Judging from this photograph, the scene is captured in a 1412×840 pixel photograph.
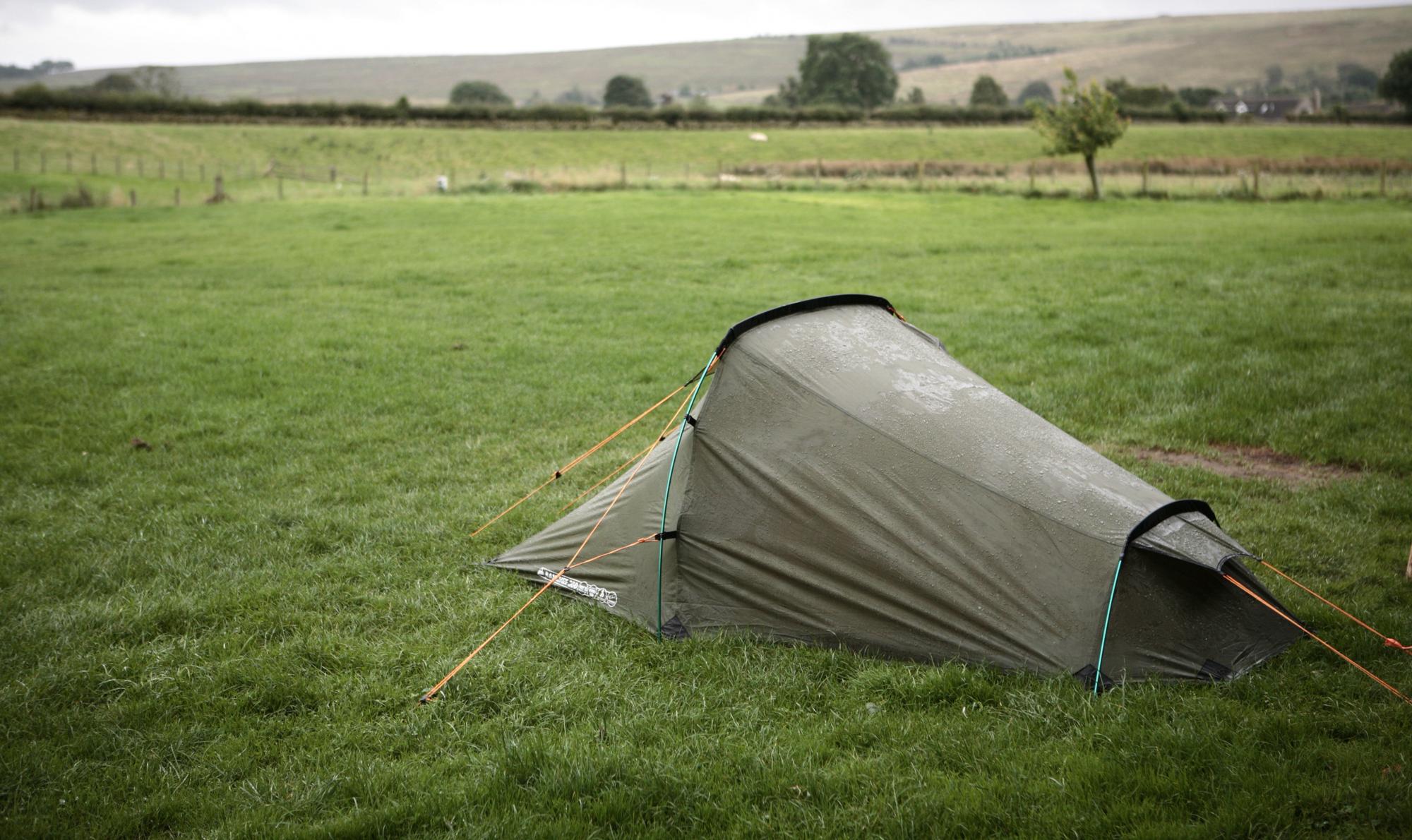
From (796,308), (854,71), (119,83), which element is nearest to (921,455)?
(796,308)

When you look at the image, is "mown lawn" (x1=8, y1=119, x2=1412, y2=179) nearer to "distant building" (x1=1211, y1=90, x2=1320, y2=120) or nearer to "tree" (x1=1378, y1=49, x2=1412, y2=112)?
"tree" (x1=1378, y1=49, x2=1412, y2=112)

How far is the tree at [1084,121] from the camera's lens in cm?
3191

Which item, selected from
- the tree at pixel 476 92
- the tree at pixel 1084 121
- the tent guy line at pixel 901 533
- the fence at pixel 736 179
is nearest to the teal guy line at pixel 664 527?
the tent guy line at pixel 901 533

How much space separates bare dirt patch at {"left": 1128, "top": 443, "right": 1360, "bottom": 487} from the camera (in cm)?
802

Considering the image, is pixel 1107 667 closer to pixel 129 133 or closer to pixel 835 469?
pixel 835 469

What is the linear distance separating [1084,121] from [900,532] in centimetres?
3101

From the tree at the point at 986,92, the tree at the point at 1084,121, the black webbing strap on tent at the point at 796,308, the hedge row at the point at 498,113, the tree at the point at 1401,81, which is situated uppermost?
the tree at the point at 986,92

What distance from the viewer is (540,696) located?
16.6 feet

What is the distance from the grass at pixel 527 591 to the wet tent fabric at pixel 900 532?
226mm

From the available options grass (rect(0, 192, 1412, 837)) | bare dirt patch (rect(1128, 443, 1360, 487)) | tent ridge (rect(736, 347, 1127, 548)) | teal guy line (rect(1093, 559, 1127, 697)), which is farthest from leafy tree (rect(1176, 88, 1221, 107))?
teal guy line (rect(1093, 559, 1127, 697))

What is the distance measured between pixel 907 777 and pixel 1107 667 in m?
1.33

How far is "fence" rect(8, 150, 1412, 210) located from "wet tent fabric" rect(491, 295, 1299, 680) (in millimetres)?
29799

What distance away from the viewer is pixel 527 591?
641cm

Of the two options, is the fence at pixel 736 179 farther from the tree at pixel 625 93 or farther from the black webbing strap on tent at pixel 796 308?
the tree at pixel 625 93
